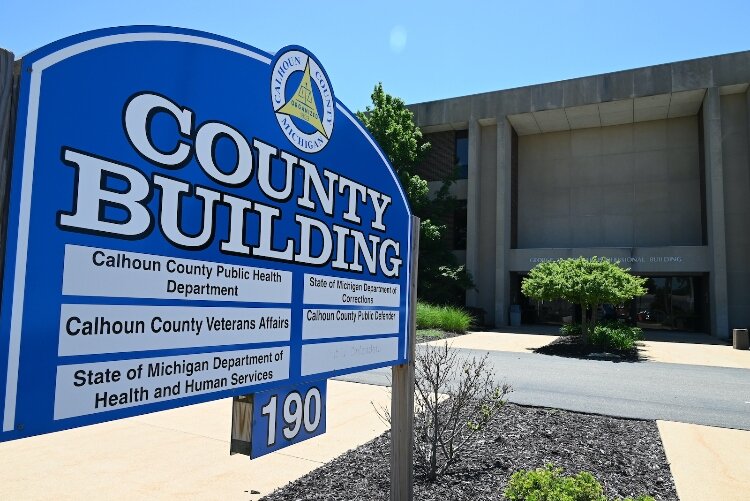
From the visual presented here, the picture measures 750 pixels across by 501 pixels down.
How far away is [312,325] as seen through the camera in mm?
2332

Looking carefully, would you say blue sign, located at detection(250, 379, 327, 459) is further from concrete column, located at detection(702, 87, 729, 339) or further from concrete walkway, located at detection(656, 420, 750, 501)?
concrete column, located at detection(702, 87, 729, 339)

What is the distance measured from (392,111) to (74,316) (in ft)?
82.3

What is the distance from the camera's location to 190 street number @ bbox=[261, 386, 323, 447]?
2.21 m

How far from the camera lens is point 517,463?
456 centimetres

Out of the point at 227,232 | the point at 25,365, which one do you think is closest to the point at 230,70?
the point at 227,232

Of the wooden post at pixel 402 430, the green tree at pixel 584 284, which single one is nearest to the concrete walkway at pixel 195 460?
the wooden post at pixel 402 430

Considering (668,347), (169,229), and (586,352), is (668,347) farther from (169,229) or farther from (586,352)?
(169,229)

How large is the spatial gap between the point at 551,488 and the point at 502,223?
75.9 feet

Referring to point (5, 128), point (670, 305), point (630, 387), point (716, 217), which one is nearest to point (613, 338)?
point (630, 387)

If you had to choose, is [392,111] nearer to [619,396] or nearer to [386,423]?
[619,396]

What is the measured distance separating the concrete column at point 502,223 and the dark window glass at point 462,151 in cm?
245

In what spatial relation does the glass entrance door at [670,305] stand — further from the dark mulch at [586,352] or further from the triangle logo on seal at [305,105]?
the triangle logo on seal at [305,105]

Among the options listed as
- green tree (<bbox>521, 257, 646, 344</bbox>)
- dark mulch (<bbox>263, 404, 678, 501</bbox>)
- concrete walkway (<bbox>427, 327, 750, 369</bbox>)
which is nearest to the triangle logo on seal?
dark mulch (<bbox>263, 404, 678, 501</bbox>)

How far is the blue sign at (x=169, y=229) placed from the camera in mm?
1354
